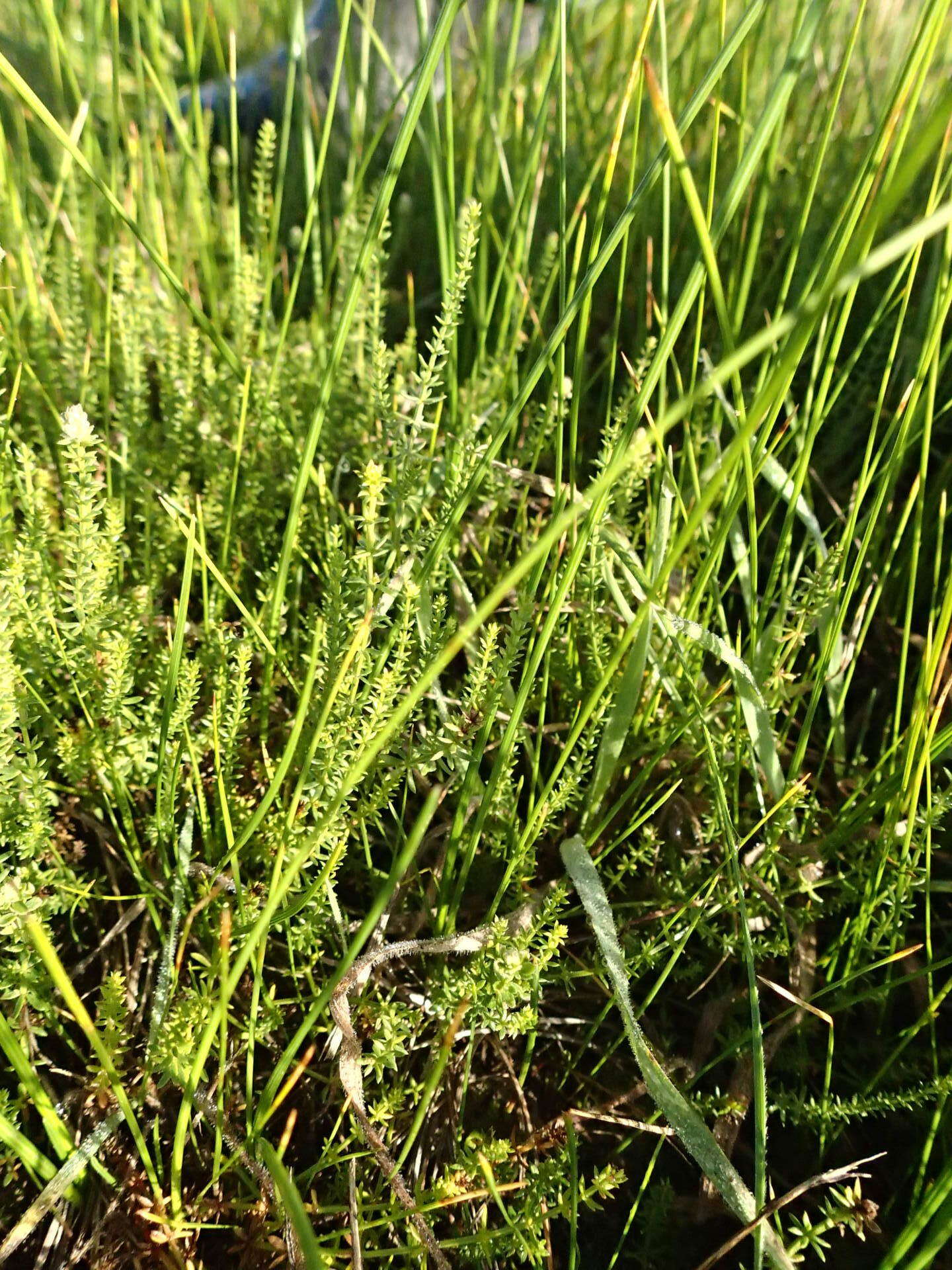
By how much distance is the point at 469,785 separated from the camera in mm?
666

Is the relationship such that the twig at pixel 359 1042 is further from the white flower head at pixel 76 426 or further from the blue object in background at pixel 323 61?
the blue object in background at pixel 323 61

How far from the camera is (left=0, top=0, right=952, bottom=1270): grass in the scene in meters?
Result: 0.59

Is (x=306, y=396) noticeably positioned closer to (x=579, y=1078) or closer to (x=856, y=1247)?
(x=579, y=1078)

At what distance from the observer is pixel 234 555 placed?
2.91ft

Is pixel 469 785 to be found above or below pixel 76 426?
below

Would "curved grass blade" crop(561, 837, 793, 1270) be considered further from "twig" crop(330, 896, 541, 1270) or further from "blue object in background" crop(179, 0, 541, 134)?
"blue object in background" crop(179, 0, 541, 134)

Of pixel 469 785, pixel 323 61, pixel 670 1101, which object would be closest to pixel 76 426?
pixel 469 785

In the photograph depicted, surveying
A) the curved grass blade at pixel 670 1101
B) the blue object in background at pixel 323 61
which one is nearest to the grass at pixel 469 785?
the curved grass blade at pixel 670 1101

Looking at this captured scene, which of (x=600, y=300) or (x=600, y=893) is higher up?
(x=600, y=300)

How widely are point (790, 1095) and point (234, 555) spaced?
0.66 m

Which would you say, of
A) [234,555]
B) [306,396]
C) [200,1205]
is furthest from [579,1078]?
[306,396]

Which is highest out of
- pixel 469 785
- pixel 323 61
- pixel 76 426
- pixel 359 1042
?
pixel 323 61

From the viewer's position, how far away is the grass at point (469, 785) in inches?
23.4

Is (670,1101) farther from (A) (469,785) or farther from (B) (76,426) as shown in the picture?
(B) (76,426)
